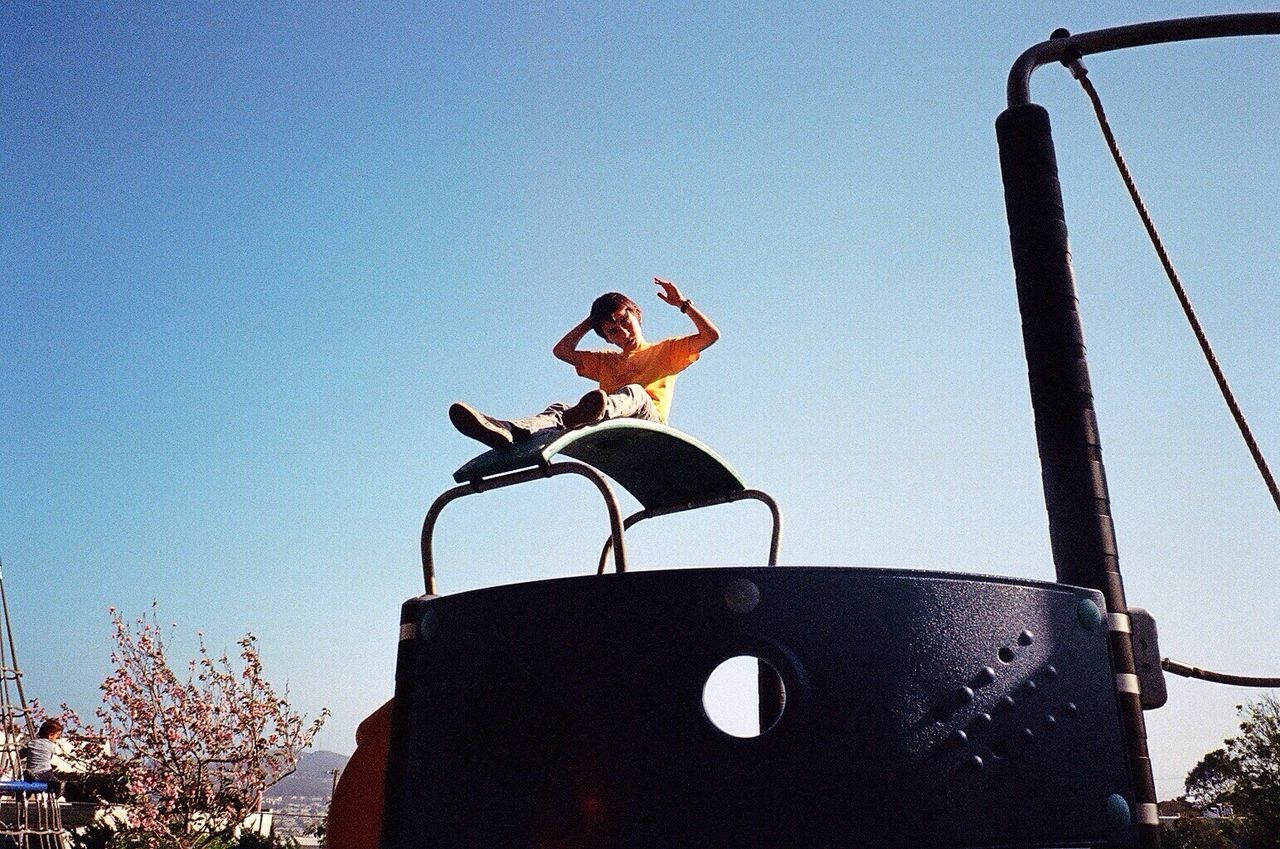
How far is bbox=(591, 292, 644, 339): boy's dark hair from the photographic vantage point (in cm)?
386

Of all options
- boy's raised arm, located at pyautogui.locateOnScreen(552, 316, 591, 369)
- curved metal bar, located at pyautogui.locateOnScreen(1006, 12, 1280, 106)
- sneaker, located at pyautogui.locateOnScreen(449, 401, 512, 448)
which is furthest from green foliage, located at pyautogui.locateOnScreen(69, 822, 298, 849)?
curved metal bar, located at pyautogui.locateOnScreen(1006, 12, 1280, 106)

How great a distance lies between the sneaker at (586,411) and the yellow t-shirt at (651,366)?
0.74 metres

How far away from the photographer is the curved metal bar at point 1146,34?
2535 mm

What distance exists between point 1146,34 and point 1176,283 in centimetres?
69

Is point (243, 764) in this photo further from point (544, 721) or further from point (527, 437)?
point (544, 721)

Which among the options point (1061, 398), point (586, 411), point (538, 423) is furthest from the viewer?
point (586, 411)

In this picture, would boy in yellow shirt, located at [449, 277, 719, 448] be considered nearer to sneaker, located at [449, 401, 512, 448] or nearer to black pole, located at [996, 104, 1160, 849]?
sneaker, located at [449, 401, 512, 448]

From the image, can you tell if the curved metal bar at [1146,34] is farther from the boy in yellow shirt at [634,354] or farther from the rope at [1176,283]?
the boy in yellow shirt at [634,354]

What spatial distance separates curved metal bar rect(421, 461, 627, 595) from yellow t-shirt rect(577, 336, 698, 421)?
125 centimetres

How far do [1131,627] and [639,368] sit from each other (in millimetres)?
2232

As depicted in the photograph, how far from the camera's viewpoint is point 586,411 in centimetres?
290

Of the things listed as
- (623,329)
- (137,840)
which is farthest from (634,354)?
(137,840)

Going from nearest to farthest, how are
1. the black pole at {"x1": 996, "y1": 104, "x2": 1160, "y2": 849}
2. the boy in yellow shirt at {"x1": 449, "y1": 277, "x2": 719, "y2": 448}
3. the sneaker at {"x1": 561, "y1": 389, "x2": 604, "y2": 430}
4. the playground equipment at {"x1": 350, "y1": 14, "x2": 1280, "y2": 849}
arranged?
the playground equipment at {"x1": 350, "y1": 14, "x2": 1280, "y2": 849} < the black pole at {"x1": 996, "y1": 104, "x2": 1160, "y2": 849} < the sneaker at {"x1": 561, "y1": 389, "x2": 604, "y2": 430} < the boy in yellow shirt at {"x1": 449, "y1": 277, "x2": 719, "y2": 448}

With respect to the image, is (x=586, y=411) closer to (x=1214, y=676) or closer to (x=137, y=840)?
(x=1214, y=676)
